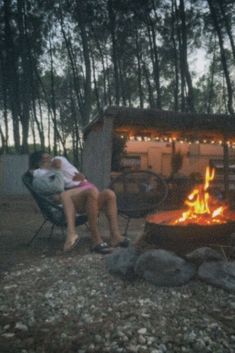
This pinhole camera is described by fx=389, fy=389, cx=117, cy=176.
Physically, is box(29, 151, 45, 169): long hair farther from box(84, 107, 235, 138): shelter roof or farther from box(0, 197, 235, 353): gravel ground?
box(84, 107, 235, 138): shelter roof

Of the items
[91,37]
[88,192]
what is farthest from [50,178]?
[91,37]

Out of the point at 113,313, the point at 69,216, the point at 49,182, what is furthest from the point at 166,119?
the point at 113,313

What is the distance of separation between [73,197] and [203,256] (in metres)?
1.87

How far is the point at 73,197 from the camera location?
4.63 metres

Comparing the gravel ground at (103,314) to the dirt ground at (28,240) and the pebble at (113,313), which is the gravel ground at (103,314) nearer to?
the pebble at (113,313)

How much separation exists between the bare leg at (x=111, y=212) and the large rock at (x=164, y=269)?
1355 mm

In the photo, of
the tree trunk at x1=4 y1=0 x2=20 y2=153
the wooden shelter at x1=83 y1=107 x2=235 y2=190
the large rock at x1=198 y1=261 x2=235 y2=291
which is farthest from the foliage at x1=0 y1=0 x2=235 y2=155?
the large rock at x1=198 y1=261 x2=235 y2=291

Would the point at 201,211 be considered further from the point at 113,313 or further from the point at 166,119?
the point at 166,119

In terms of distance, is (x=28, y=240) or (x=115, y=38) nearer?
(x=28, y=240)

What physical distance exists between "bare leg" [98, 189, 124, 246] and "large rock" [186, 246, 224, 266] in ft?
4.75

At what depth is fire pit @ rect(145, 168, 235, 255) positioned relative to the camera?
3.56m

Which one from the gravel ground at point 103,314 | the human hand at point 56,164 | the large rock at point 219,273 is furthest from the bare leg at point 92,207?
the large rock at point 219,273

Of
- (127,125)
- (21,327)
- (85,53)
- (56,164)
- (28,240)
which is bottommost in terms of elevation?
(28,240)

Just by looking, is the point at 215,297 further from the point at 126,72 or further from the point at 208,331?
the point at 126,72
